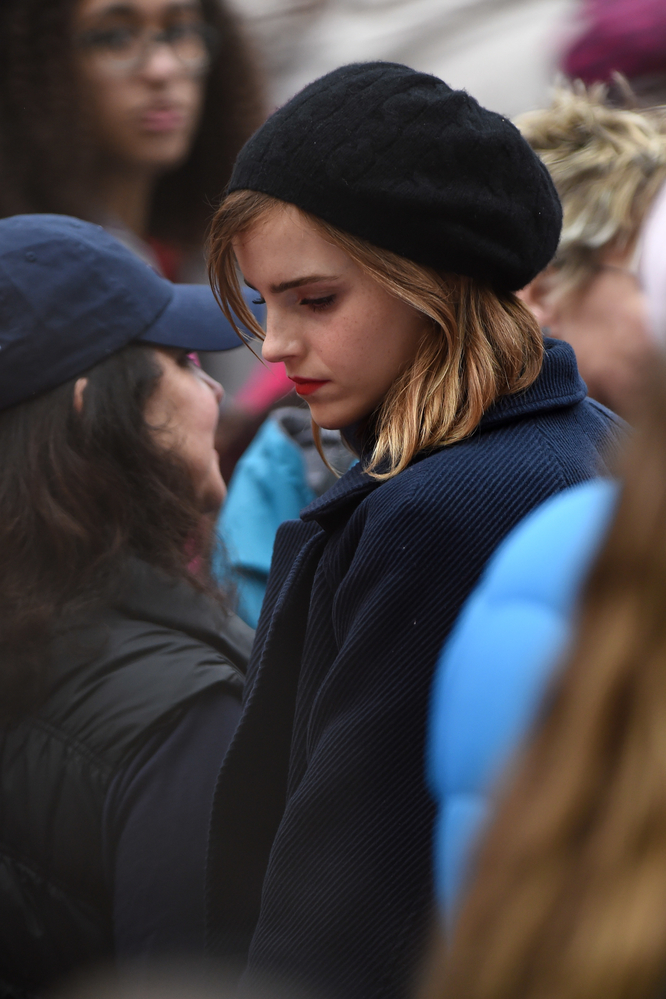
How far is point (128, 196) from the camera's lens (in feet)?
8.63

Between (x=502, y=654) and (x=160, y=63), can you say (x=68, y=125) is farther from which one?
(x=502, y=654)

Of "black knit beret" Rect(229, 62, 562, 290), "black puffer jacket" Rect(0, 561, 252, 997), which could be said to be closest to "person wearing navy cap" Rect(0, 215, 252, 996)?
"black puffer jacket" Rect(0, 561, 252, 997)

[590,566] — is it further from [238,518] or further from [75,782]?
[238,518]

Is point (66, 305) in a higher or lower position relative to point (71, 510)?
higher

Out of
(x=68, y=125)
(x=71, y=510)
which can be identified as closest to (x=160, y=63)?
(x=68, y=125)

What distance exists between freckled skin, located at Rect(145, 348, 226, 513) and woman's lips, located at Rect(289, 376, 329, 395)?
43 cm

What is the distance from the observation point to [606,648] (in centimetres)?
37

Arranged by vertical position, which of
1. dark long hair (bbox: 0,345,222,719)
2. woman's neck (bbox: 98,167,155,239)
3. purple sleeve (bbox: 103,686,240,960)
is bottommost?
purple sleeve (bbox: 103,686,240,960)

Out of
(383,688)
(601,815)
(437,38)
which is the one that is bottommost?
(383,688)

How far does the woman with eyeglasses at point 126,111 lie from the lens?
245 cm

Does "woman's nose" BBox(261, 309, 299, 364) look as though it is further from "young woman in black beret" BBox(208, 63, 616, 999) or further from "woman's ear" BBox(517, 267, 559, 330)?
"woman's ear" BBox(517, 267, 559, 330)

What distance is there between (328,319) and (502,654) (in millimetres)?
763

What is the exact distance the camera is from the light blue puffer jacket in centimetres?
53

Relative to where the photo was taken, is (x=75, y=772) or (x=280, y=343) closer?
(x=280, y=343)
